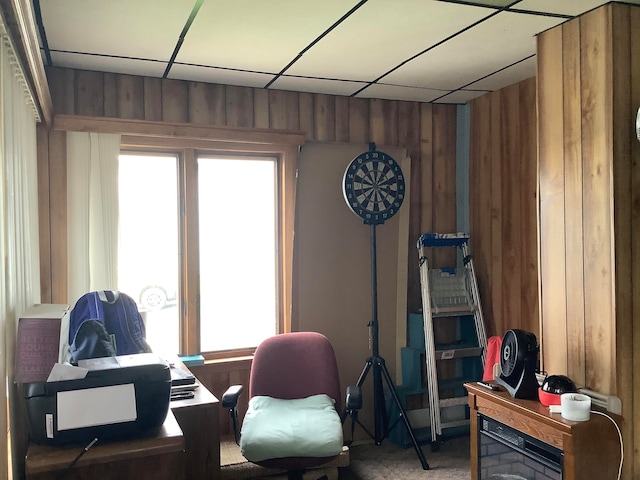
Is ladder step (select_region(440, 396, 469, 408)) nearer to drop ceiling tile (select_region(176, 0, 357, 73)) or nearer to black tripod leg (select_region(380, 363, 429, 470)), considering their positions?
black tripod leg (select_region(380, 363, 429, 470))

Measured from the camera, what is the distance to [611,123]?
7.82 ft

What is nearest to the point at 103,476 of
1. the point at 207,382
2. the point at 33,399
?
the point at 33,399

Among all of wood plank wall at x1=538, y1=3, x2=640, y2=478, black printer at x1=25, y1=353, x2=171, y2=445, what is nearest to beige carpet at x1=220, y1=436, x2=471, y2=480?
wood plank wall at x1=538, y1=3, x2=640, y2=478

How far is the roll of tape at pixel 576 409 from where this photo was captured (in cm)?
225

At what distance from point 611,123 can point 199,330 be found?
255 centimetres

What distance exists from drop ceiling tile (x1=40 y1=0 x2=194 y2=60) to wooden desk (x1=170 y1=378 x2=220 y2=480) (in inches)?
65.7

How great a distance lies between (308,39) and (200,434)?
1908 millimetres

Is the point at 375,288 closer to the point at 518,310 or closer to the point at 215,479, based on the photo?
the point at 518,310

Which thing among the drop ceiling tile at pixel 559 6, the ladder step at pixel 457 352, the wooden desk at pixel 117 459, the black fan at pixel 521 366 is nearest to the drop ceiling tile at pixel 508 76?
the drop ceiling tile at pixel 559 6

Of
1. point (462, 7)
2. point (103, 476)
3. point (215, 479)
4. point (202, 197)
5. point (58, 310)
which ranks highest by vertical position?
point (462, 7)

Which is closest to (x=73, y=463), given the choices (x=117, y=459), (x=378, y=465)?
(x=117, y=459)

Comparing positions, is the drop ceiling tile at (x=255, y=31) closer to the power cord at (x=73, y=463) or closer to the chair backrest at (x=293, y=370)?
the chair backrest at (x=293, y=370)

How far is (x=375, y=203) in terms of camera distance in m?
3.74

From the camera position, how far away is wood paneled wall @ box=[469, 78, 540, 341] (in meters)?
3.54
